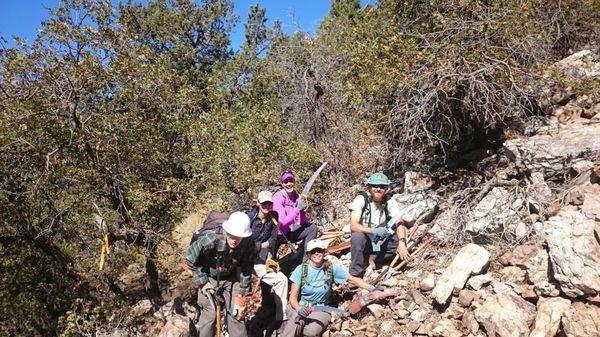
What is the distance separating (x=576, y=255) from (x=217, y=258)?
3.57m

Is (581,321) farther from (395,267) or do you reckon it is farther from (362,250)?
(362,250)

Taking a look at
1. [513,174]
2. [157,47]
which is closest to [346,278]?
[513,174]

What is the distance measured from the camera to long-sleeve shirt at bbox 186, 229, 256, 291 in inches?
192

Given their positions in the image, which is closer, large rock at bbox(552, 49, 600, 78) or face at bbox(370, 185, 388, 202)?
face at bbox(370, 185, 388, 202)

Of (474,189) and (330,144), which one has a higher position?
(330,144)

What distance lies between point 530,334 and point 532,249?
120 centimetres

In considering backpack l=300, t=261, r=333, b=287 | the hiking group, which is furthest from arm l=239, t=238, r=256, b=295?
backpack l=300, t=261, r=333, b=287

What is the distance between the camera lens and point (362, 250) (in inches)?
225

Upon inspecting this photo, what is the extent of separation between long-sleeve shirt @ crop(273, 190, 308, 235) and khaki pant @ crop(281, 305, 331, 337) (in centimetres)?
146

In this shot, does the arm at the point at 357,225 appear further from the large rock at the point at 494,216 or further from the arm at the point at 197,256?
the arm at the point at 197,256

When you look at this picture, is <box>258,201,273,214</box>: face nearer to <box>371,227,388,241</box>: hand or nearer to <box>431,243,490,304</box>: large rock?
<box>371,227,388,241</box>: hand

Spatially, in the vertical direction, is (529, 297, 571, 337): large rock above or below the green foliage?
below

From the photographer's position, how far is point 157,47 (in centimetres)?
1684

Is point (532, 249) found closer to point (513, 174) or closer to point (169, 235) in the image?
point (513, 174)
